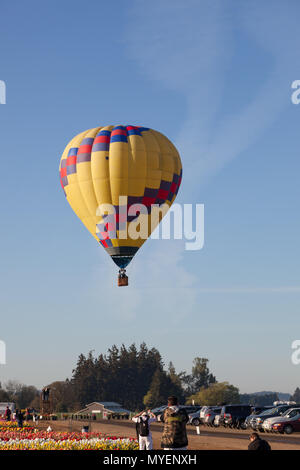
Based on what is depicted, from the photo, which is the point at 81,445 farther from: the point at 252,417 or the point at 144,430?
the point at 252,417

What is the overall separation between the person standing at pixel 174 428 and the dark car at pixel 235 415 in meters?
36.5

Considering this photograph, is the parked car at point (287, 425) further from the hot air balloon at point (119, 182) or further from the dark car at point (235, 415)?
the hot air balloon at point (119, 182)

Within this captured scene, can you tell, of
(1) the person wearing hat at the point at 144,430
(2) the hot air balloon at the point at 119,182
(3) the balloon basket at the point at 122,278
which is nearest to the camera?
(1) the person wearing hat at the point at 144,430

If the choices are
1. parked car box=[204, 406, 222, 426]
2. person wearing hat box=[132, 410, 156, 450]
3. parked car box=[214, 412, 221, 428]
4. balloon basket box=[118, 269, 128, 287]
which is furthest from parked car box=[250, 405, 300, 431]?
person wearing hat box=[132, 410, 156, 450]

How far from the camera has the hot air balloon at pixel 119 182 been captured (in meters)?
47.9

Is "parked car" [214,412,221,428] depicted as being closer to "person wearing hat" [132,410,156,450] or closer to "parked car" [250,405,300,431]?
"parked car" [250,405,300,431]

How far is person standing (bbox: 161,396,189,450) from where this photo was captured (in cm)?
1638

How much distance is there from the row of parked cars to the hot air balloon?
12.8 m

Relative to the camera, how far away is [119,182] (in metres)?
47.8

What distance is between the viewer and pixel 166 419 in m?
16.6

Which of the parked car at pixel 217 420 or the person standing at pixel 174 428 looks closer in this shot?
the person standing at pixel 174 428

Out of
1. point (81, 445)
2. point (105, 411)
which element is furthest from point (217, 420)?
point (105, 411)

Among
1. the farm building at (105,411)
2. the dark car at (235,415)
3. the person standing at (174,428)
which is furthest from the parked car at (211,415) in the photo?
the person standing at (174,428)
